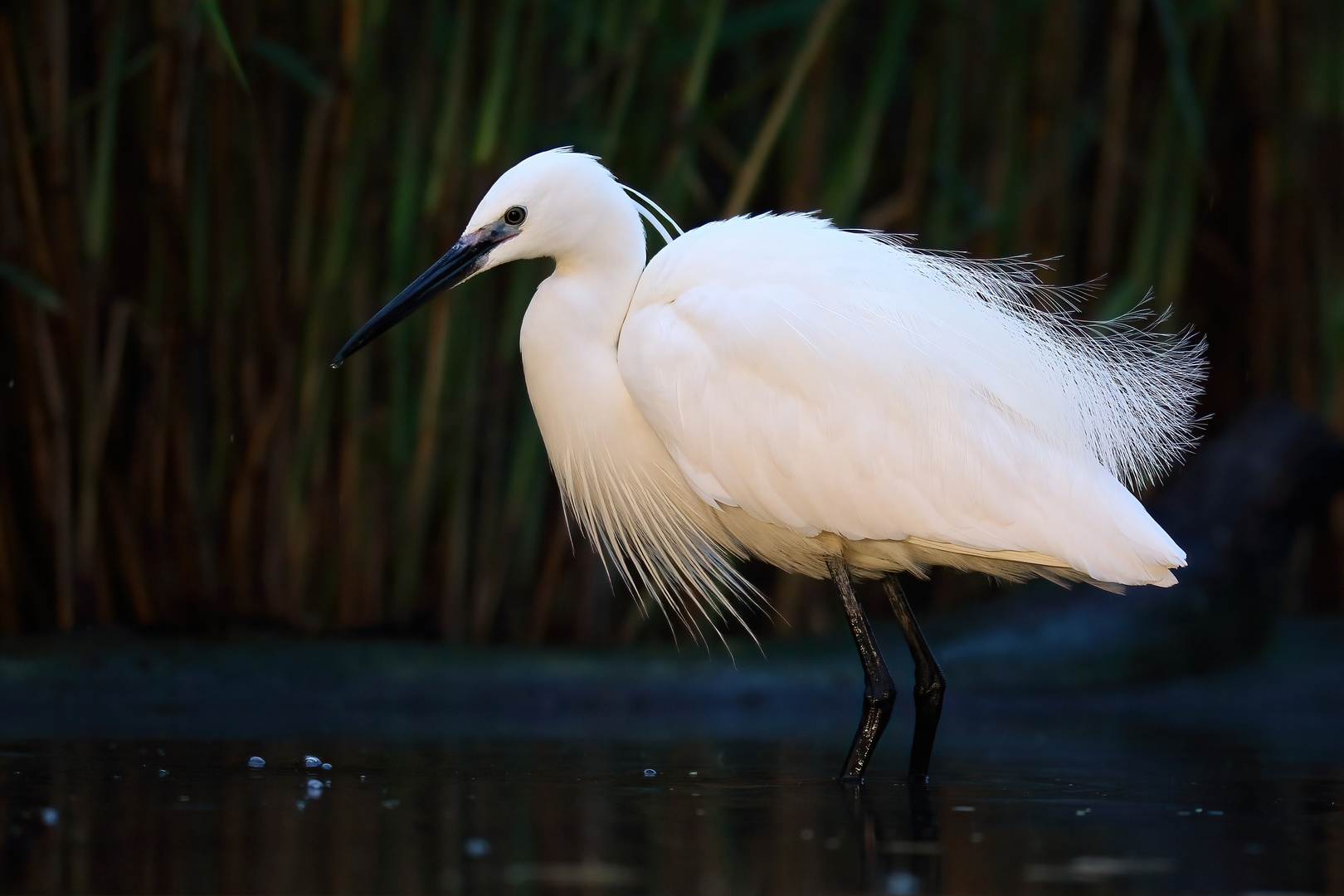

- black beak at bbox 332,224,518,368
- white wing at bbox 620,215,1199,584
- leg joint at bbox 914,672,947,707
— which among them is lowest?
leg joint at bbox 914,672,947,707

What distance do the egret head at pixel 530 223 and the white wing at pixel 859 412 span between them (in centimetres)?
23

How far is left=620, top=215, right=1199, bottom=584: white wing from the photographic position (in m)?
3.08

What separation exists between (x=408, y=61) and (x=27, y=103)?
98cm

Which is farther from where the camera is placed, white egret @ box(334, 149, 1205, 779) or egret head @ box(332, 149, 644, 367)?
egret head @ box(332, 149, 644, 367)

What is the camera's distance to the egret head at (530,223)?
326 cm

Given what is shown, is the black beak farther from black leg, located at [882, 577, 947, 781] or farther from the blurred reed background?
black leg, located at [882, 577, 947, 781]

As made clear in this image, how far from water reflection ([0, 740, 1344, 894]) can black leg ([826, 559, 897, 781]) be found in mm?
72

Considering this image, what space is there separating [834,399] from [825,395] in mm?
18

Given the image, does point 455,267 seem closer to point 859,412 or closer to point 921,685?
point 859,412

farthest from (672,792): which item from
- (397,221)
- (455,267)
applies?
(397,221)

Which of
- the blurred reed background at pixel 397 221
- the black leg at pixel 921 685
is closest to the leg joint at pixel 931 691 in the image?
the black leg at pixel 921 685

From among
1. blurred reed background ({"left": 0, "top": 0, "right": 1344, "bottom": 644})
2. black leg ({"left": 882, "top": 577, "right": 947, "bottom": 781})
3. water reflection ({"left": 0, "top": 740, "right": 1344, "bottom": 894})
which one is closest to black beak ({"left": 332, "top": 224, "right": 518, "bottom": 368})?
blurred reed background ({"left": 0, "top": 0, "right": 1344, "bottom": 644})

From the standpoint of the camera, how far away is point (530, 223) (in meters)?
3.28

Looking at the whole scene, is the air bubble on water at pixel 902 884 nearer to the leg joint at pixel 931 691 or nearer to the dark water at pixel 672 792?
the dark water at pixel 672 792
